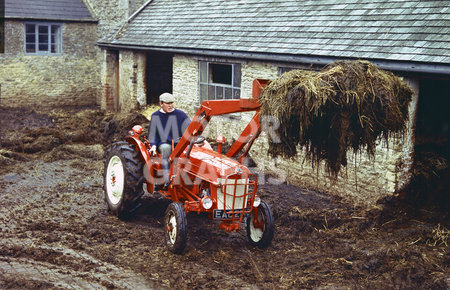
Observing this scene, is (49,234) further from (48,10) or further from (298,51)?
(48,10)

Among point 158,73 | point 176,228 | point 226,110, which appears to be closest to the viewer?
point 226,110

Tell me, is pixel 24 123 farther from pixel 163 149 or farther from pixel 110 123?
pixel 163 149

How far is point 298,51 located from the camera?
10.4 metres

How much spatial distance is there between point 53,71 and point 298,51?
13.6 metres

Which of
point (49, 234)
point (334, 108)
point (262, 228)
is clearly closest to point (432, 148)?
point (262, 228)

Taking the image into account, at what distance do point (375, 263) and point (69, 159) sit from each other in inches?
325

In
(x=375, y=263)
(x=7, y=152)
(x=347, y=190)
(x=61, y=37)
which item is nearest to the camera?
(x=375, y=263)

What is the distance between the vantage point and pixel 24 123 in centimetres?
1716

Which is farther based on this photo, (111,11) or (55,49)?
(55,49)

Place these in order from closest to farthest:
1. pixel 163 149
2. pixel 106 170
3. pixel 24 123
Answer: pixel 163 149 → pixel 106 170 → pixel 24 123

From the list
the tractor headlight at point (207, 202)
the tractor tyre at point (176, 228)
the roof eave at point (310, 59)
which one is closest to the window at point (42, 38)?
the roof eave at point (310, 59)

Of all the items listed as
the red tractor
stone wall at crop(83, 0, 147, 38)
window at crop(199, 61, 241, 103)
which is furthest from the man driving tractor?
stone wall at crop(83, 0, 147, 38)

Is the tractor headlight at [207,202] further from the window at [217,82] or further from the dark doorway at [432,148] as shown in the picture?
the window at [217,82]

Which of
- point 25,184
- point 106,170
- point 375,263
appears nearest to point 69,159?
point 25,184
